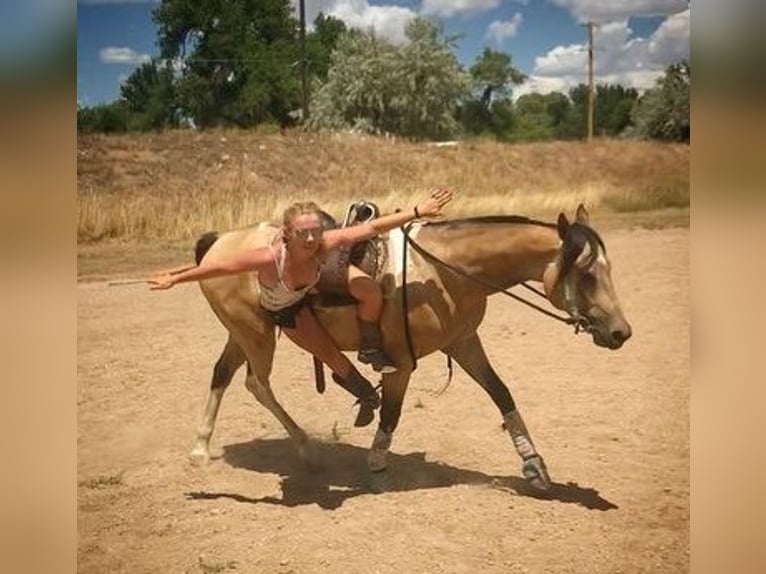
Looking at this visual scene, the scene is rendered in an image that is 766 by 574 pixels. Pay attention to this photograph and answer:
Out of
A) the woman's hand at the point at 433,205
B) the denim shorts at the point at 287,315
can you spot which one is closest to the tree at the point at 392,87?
the woman's hand at the point at 433,205

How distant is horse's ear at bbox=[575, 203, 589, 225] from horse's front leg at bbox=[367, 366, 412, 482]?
67cm

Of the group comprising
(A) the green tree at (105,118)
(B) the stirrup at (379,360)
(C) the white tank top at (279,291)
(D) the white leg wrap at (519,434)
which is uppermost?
(A) the green tree at (105,118)

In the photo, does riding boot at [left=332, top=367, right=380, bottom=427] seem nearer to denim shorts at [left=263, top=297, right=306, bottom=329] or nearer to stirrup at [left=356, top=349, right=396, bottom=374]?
stirrup at [left=356, top=349, right=396, bottom=374]

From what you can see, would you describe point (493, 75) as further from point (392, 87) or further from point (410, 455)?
point (410, 455)

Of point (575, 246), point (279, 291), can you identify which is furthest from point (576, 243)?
point (279, 291)

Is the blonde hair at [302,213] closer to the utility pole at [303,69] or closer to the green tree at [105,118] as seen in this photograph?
the utility pole at [303,69]

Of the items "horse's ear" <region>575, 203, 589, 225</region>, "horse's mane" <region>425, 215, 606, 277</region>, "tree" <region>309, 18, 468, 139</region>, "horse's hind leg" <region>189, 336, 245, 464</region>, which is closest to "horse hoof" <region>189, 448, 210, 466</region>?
"horse's hind leg" <region>189, 336, 245, 464</region>

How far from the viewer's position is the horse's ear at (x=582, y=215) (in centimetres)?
246

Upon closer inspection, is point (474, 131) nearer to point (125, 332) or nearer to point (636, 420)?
point (636, 420)

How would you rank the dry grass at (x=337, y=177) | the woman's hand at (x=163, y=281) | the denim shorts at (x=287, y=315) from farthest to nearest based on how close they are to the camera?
the dry grass at (x=337, y=177) → the denim shorts at (x=287, y=315) → the woman's hand at (x=163, y=281)

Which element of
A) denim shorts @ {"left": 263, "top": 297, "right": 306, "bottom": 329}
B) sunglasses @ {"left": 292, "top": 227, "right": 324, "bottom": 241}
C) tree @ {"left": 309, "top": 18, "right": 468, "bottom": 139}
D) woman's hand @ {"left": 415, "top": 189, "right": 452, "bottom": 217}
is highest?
tree @ {"left": 309, "top": 18, "right": 468, "bottom": 139}

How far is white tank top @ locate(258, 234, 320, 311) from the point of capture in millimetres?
2402

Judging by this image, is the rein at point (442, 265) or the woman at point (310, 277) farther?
the rein at point (442, 265)

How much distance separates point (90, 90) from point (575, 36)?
4.75 ft
